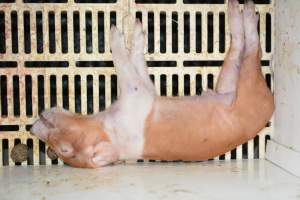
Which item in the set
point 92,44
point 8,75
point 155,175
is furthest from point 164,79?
point 8,75

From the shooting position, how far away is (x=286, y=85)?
5.28 feet

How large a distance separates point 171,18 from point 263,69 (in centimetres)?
40

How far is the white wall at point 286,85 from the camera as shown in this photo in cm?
151

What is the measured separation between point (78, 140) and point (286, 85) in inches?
29.3

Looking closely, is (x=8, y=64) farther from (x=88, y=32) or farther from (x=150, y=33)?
(x=150, y=33)

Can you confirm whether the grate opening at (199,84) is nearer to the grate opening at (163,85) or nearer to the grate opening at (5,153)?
the grate opening at (163,85)

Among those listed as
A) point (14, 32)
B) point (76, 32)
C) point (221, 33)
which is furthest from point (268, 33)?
point (14, 32)

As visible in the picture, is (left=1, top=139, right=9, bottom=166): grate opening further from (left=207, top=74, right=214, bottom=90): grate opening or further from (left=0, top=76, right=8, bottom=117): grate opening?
(left=207, top=74, right=214, bottom=90): grate opening

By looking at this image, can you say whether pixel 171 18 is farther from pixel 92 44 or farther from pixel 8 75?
pixel 8 75

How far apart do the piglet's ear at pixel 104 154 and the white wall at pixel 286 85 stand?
578 millimetres

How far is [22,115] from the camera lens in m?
1.67

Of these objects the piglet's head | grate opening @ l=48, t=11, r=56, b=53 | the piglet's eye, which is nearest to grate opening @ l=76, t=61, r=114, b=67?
grate opening @ l=48, t=11, r=56, b=53

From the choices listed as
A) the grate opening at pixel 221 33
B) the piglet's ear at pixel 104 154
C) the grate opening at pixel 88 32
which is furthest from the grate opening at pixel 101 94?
the grate opening at pixel 221 33

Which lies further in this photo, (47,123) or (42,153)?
(42,153)
